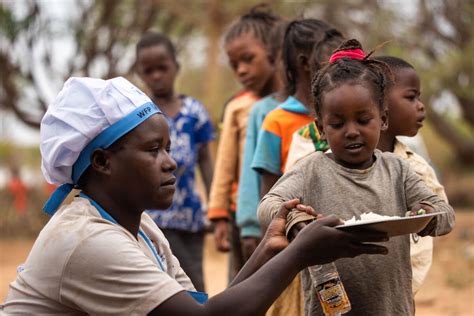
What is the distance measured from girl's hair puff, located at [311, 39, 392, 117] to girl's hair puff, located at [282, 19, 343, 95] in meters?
0.83

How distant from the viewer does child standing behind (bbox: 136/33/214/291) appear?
209 inches

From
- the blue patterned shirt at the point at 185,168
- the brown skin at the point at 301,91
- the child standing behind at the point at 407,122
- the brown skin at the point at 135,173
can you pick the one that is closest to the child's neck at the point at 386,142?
the child standing behind at the point at 407,122

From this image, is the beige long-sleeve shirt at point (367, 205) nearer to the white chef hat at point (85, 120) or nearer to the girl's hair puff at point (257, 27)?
the white chef hat at point (85, 120)

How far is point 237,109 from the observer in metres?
5.09

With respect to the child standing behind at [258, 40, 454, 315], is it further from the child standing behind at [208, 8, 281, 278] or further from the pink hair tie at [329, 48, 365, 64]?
the child standing behind at [208, 8, 281, 278]

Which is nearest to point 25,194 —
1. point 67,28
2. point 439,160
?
point 67,28

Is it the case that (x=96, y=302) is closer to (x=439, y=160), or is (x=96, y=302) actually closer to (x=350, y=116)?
(x=350, y=116)

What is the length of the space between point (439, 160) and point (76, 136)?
1465 centimetres

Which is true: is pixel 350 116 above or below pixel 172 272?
above

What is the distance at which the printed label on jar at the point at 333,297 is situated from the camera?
2734mm

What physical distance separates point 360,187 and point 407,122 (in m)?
0.76

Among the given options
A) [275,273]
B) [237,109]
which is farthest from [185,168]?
[275,273]

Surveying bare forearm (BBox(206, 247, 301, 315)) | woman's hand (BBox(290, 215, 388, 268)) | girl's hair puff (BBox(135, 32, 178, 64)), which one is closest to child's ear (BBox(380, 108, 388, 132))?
woman's hand (BBox(290, 215, 388, 268))

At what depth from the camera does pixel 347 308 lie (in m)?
2.75
